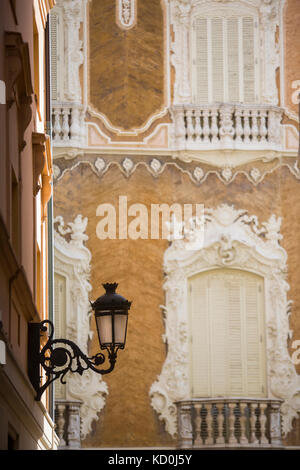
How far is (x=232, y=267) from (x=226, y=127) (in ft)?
9.59

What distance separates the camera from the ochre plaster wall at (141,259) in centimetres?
2323

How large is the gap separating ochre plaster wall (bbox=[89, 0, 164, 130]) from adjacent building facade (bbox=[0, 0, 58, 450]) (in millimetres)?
8706

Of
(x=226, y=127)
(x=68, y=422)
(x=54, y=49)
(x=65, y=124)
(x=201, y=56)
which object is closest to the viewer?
(x=68, y=422)

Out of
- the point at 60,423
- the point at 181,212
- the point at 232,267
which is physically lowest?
the point at 60,423

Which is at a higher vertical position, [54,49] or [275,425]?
[54,49]

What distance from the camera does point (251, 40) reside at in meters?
25.0

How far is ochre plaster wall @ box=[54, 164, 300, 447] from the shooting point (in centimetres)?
2323

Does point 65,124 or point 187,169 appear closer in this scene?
point 65,124

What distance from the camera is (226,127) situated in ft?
79.7

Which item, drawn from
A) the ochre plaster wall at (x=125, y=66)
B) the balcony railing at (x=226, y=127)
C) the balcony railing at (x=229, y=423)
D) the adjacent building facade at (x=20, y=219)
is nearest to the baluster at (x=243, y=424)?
the balcony railing at (x=229, y=423)

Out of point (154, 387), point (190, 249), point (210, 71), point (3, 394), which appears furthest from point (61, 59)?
point (3, 394)

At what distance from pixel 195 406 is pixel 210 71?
23.3 feet

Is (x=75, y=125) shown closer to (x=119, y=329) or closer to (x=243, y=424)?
(x=243, y=424)

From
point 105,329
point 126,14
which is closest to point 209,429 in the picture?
point 126,14
